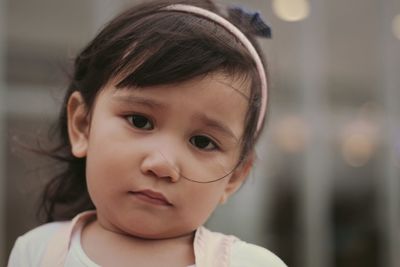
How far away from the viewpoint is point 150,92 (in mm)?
1265

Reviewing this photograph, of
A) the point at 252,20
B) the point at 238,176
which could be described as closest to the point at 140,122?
the point at 238,176

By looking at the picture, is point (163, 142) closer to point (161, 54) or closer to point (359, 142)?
point (161, 54)

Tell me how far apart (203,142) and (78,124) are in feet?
1.18

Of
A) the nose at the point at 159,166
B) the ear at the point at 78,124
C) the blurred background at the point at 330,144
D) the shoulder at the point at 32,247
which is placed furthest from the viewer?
the blurred background at the point at 330,144

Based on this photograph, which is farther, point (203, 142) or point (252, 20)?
point (252, 20)

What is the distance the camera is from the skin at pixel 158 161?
1.25 metres

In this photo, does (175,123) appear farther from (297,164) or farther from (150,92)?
(297,164)

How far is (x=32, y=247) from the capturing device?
139cm

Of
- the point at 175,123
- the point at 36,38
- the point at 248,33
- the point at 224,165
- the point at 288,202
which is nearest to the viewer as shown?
the point at 175,123

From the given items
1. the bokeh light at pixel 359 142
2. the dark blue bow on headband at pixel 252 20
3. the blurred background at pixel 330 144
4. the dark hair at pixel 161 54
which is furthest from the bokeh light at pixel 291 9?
the dark hair at pixel 161 54

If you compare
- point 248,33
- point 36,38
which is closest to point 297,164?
point 36,38

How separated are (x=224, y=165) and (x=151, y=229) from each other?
0.72 ft

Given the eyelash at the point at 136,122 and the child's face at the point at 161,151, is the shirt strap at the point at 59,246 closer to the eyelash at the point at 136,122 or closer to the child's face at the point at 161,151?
the child's face at the point at 161,151

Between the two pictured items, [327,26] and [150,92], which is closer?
[150,92]
